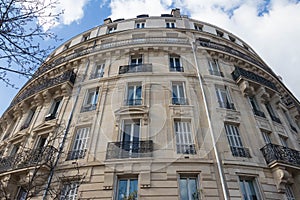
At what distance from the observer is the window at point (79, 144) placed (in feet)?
30.6

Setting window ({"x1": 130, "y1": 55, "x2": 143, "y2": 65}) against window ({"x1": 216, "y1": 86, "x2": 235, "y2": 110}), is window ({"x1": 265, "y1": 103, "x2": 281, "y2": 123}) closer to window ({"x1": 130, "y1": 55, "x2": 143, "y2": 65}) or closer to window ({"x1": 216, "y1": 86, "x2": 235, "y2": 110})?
window ({"x1": 216, "y1": 86, "x2": 235, "y2": 110})

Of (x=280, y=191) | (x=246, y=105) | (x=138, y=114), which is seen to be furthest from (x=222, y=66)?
(x=280, y=191)

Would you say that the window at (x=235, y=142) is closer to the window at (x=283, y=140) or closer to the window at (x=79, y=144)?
the window at (x=283, y=140)

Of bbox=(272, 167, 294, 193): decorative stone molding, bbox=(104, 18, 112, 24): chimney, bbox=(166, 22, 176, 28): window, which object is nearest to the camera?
bbox=(272, 167, 294, 193): decorative stone molding

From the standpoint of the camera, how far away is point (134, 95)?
1148 centimetres

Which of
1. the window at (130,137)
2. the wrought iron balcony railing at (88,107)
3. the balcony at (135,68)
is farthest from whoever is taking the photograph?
the balcony at (135,68)

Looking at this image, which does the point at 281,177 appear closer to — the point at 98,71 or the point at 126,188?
the point at 126,188

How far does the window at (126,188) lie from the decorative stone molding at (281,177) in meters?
5.62

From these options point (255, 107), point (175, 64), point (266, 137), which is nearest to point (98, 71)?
point (175, 64)

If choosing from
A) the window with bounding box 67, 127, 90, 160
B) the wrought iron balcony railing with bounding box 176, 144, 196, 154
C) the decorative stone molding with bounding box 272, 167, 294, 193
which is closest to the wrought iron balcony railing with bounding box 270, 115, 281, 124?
the decorative stone molding with bounding box 272, 167, 294, 193

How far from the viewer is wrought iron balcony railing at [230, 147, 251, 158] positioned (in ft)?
30.5

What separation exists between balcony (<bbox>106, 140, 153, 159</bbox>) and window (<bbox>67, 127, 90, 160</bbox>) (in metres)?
1.25

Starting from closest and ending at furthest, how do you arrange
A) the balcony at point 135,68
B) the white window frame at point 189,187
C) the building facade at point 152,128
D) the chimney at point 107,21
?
1. the white window frame at point 189,187
2. the building facade at point 152,128
3. the balcony at point 135,68
4. the chimney at point 107,21

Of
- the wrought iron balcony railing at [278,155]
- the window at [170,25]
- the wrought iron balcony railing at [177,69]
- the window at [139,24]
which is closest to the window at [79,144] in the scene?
the wrought iron balcony railing at [177,69]
